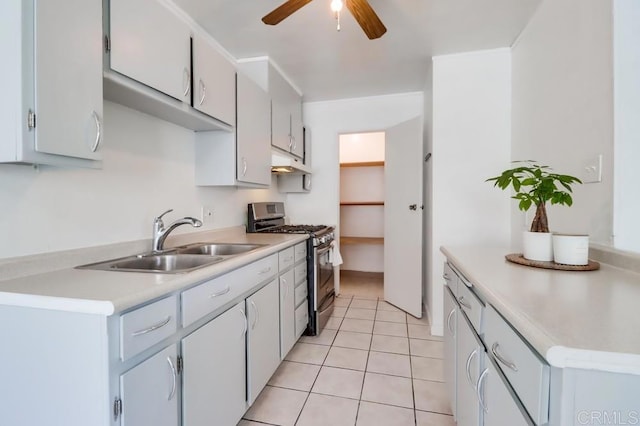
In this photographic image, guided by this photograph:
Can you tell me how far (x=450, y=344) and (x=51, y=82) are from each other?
1951 mm

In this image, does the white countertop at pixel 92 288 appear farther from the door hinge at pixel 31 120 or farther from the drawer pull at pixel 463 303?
the drawer pull at pixel 463 303

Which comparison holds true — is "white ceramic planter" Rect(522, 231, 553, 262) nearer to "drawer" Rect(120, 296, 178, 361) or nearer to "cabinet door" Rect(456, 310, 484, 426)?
"cabinet door" Rect(456, 310, 484, 426)

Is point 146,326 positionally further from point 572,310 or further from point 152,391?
point 572,310

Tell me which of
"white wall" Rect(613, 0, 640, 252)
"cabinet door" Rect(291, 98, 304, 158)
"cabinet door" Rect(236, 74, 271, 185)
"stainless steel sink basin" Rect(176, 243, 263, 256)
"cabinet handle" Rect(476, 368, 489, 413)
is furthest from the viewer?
"cabinet door" Rect(291, 98, 304, 158)

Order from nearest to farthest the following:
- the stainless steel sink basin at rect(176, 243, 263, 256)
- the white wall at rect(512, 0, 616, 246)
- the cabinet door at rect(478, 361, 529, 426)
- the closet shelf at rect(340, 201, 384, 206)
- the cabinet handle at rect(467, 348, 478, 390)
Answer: the cabinet door at rect(478, 361, 529, 426) → the cabinet handle at rect(467, 348, 478, 390) → the white wall at rect(512, 0, 616, 246) → the stainless steel sink basin at rect(176, 243, 263, 256) → the closet shelf at rect(340, 201, 384, 206)

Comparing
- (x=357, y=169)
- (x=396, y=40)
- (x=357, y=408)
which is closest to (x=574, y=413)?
(x=357, y=408)

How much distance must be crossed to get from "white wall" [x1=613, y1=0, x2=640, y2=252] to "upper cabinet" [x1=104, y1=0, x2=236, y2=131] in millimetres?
1933

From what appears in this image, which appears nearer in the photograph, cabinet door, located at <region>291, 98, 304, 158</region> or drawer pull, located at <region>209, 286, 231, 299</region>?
drawer pull, located at <region>209, 286, 231, 299</region>

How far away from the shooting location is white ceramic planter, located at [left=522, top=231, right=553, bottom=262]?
4.11 ft

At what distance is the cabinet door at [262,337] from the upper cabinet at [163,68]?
1.09 meters

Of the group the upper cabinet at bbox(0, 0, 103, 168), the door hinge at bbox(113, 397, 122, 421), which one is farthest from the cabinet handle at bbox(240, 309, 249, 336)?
the upper cabinet at bbox(0, 0, 103, 168)

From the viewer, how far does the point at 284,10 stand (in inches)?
64.7

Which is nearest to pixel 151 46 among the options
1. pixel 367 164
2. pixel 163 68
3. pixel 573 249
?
pixel 163 68

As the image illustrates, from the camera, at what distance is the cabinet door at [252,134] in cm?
208
